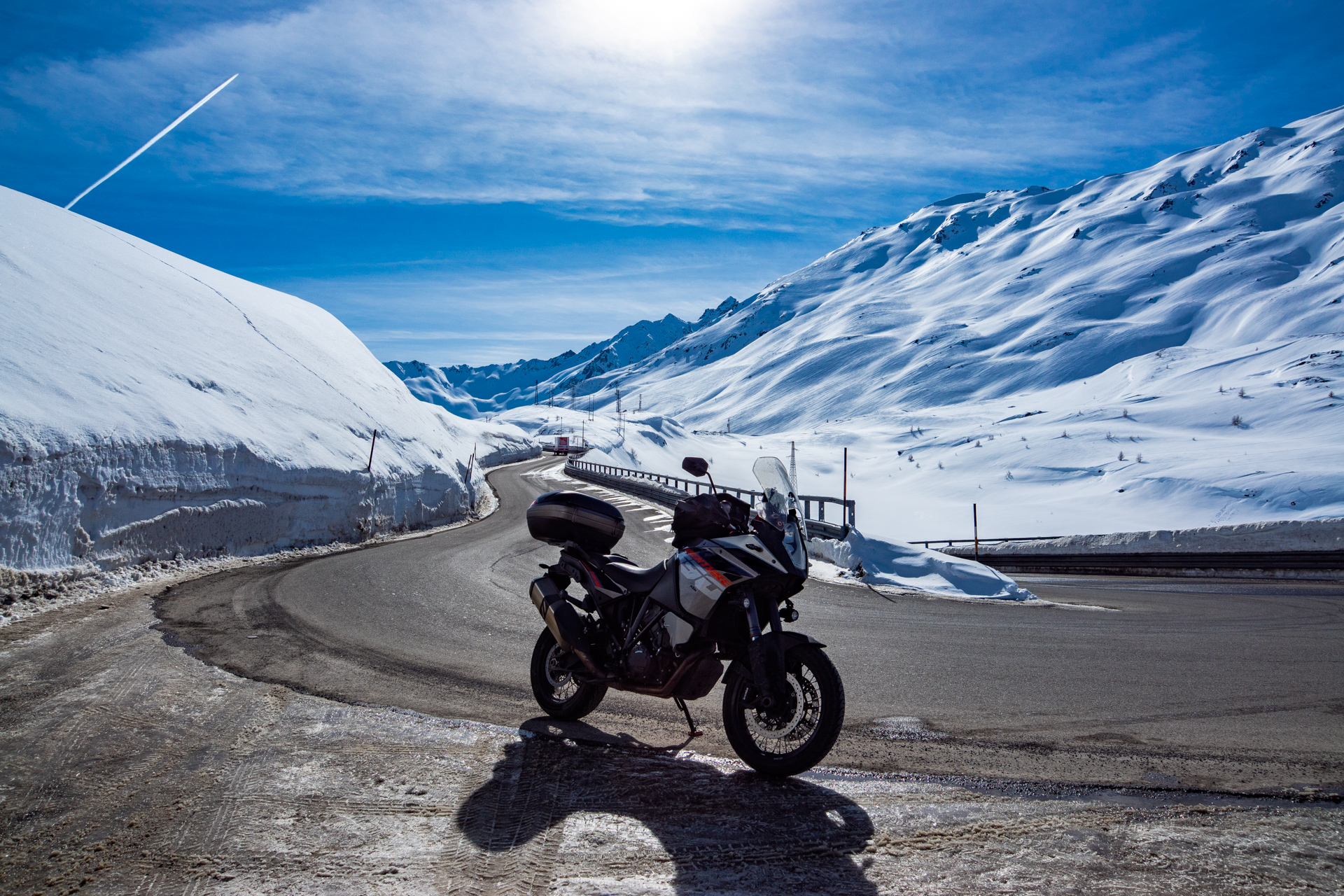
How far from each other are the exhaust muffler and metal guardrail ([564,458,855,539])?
57.2 inches

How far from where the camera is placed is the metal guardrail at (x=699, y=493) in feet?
41.5

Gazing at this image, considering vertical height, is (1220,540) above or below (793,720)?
above

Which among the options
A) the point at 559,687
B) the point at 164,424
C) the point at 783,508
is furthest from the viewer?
the point at 164,424

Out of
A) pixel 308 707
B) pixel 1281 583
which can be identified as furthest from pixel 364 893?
pixel 1281 583

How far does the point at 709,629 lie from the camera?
4.01 meters

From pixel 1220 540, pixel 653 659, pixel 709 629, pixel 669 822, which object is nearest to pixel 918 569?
pixel 653 659

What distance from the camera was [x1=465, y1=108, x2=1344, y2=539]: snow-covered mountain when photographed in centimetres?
2850

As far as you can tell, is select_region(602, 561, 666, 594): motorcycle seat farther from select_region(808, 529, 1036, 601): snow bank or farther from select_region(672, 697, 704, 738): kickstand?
select_region(808, 529, 1036, 601): snow bank

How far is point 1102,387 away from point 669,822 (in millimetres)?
92336

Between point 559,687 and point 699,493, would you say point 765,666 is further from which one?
point 699,493

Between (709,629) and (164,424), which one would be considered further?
(164,424)

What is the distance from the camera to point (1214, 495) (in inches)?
989

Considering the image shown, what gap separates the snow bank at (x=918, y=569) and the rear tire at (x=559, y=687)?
7.04 m

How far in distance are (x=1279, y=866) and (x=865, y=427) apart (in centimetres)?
7968
